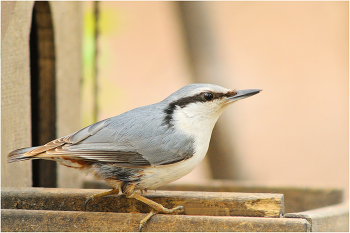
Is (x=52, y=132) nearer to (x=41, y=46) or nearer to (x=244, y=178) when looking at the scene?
(x=41, y=46)

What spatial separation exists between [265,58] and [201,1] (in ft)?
4.89

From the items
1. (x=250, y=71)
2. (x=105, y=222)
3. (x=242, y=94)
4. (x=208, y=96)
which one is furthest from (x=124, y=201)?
(x=250, y=71)

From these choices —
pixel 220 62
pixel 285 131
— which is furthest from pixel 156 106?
pixel 285 131

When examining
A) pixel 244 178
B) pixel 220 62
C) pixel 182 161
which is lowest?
pixel 244 178

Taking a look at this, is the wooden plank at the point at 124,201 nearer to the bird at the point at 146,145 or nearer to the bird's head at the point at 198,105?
the bird at the point at 146,145

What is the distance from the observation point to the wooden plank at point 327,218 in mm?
2219

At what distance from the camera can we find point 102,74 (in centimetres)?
532

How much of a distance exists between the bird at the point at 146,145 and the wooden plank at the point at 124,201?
65 millimetres

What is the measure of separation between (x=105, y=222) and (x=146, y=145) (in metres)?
0.48

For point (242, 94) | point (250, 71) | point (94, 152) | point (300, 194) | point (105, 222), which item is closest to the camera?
point (105, 222)

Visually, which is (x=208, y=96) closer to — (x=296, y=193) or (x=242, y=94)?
(x=242, y=94)

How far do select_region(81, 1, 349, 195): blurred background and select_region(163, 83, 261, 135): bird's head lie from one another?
2.41 meters

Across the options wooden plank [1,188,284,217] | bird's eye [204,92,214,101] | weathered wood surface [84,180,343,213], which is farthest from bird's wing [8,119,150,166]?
weathered wood surface [84,180,343,213]

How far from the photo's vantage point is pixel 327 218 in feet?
8.25
